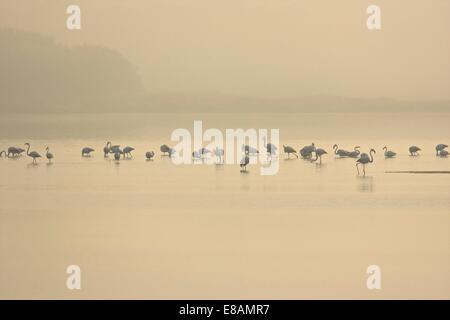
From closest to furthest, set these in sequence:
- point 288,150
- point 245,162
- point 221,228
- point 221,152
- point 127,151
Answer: point 221,228 < point 245,162 < point 221,152 < point 127,151 < point 288,150

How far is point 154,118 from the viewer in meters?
10.7

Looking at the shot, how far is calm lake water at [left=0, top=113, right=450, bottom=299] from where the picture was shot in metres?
5.62

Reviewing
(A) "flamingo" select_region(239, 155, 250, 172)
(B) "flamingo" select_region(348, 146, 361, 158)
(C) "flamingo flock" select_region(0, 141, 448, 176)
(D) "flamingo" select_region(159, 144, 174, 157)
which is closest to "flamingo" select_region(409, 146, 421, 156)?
(C) "flamingo flock" select_region(0, 141, 448, 176)

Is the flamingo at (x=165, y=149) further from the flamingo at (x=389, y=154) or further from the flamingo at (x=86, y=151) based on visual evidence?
the flamingo at (x=389, y=154)

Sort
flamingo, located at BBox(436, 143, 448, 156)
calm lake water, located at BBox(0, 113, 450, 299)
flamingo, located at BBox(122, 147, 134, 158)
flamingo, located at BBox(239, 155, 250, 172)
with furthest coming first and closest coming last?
flamingo, located at BBox(436, 143, 448, 156) < flamingo, located at BBox(122, 147, 134, 158) < flamingo, located at BBox(239, 155, 250, 172) < calm lake water, located at BBox(0, 113, 450, 299)

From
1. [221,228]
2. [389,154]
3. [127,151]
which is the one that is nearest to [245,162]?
[127,151]

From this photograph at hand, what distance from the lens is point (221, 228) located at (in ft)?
21.3

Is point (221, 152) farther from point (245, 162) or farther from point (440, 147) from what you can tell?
point (440, 147)

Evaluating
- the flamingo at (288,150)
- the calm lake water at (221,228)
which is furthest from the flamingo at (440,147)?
the flamingo at (288,150)

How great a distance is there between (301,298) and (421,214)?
1.59 metres

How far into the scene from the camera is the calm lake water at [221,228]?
562 cm

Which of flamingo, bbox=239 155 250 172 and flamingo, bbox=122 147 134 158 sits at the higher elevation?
flamingo, bbox=122 147 134 158

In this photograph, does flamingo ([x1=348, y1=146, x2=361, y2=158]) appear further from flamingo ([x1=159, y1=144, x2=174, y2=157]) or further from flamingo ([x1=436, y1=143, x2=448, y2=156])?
flamingo ([x1=159, y1=144, x2=174, y2=157])

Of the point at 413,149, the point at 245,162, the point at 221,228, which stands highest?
the point at 413,149
